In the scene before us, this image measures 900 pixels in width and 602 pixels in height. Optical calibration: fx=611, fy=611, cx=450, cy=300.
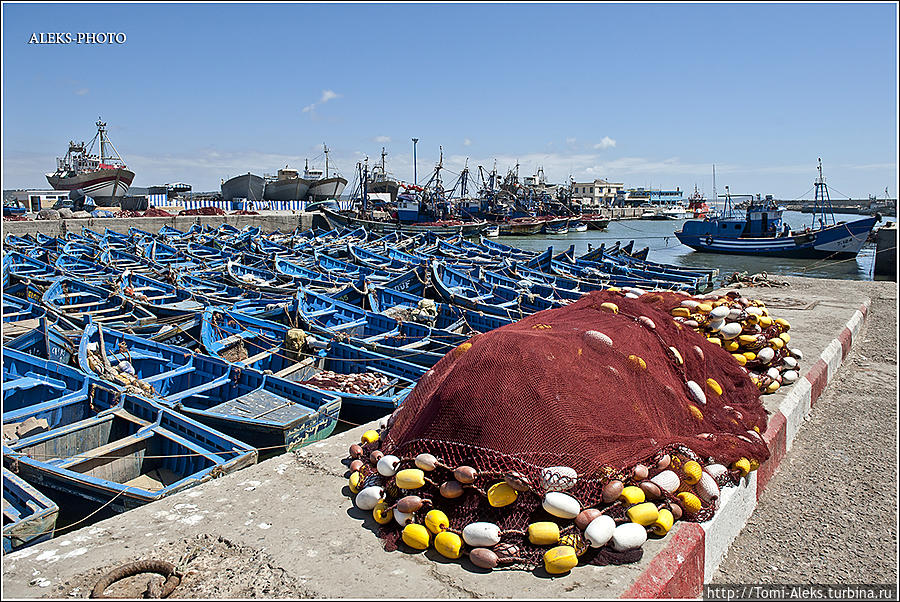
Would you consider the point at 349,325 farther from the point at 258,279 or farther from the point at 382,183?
the point at 382,183

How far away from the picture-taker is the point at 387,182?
7894cm

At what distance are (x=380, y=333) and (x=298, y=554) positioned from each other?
9.34m

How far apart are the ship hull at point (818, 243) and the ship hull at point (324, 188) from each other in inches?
1850

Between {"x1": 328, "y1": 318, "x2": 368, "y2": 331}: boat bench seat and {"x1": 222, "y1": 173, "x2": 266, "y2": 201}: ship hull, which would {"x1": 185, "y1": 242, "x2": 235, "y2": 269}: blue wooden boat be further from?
{"x1": 222, "y1": 173, "x2": 266, "y2": 201}: ship hull

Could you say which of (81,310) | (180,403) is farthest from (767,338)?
(81,310)

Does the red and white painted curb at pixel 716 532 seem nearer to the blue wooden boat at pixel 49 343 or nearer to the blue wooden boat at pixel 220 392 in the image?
the blue wooden boat at pixel 220 392

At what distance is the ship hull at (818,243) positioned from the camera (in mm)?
36469

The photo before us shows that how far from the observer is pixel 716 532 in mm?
4500

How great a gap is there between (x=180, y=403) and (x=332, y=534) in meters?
5.48

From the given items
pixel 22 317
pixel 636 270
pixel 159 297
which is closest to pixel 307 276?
pixel 159 297

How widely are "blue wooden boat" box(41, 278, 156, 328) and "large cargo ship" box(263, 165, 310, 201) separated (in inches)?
2155

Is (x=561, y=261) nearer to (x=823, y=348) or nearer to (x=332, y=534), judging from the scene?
(x=823, y=348)

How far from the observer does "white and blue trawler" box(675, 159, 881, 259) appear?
121 ft

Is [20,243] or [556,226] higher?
[556,226]
